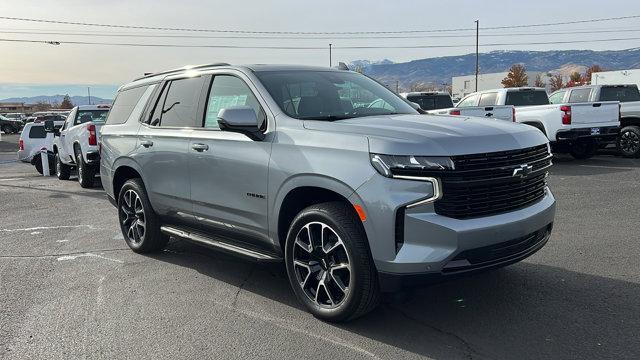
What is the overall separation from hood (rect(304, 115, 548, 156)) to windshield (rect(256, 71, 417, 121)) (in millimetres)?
327

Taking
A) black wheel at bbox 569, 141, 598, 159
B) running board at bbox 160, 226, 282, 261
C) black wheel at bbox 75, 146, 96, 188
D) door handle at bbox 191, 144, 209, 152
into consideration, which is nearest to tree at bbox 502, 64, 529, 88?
black wheel at bbox 569, 141, 598, 159

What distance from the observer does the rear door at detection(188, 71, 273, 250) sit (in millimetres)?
4426

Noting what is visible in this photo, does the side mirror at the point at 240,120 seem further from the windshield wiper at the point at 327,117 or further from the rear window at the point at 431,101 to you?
the rear window at the point at 431,101

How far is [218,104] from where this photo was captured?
16.6 ft

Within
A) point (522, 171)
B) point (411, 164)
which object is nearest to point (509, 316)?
point (522, 171)

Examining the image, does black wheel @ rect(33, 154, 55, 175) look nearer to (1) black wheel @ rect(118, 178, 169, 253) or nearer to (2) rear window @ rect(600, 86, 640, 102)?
(1) black wheel @ rect(118, 178, 169, 253)

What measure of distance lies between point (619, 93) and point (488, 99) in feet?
11.1

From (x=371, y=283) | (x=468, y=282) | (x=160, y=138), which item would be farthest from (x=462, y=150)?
(x=160, y=138)

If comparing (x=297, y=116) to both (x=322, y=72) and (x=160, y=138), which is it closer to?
(x=322, y=72)

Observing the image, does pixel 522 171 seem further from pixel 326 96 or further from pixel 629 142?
pixel 629 142

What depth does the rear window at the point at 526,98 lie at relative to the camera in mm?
14477

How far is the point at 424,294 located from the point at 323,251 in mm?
1110

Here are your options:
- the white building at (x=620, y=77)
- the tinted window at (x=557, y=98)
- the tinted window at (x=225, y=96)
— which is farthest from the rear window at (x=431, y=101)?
the white building at (x=620, y=77)

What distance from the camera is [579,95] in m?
14.6
